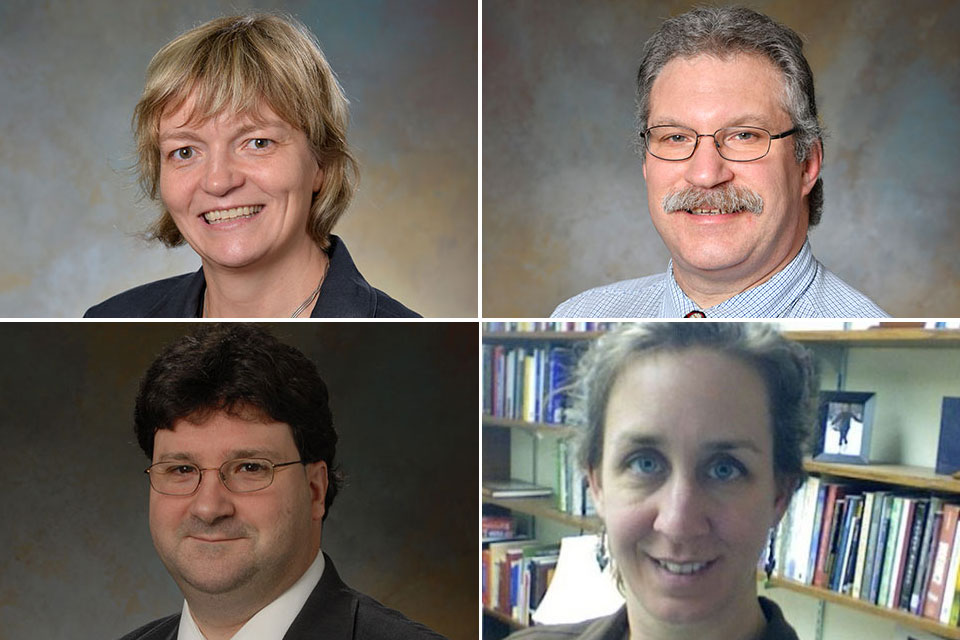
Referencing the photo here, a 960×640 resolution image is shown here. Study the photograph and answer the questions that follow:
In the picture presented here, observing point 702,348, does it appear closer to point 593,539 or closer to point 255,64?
point 593,539

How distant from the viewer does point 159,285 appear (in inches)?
93.8

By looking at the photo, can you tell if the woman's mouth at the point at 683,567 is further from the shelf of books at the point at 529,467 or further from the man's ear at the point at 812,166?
the man's ear at the point at 812,166

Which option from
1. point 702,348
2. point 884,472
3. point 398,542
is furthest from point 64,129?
point 884,472

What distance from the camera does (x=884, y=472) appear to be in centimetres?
233

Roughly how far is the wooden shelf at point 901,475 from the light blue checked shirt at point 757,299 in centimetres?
35

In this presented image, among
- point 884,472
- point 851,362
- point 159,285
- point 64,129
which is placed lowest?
point 884,472

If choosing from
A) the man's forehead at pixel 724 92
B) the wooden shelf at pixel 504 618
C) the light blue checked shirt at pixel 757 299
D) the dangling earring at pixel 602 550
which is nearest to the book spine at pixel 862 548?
the light blue checked shirt at pixel 757 299

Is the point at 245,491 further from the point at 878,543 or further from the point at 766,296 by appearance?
the point at 878,543

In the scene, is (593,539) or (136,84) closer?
(136,84)

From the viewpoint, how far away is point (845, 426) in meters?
2.38

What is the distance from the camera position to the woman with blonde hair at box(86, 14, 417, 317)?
7.38ft

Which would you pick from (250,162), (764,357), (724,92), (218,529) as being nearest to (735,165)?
(724,92)

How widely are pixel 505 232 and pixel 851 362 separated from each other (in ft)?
2.79

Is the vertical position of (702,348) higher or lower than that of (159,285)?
lower
